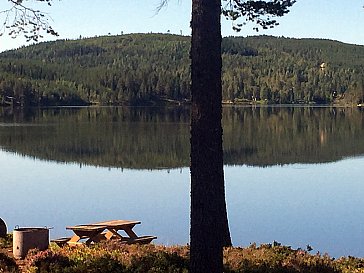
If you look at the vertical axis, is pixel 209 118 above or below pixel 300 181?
above

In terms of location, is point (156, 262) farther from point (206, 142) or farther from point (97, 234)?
point (97, 234)

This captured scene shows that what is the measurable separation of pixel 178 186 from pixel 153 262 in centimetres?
2042

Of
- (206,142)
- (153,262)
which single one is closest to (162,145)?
(153,262)

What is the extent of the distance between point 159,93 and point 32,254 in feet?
501

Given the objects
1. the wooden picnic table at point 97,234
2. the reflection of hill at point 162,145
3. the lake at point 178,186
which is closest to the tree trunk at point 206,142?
the wooden picnic table at point 97,234

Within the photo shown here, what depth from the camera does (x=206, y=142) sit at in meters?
7.23

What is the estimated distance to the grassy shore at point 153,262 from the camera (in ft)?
28.3

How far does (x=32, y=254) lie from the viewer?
982 cm

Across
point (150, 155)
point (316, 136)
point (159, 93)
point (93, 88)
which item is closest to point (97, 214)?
point (150, 155)

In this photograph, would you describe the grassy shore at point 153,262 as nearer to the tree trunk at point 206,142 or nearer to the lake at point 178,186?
the tree trunk at point 206,142

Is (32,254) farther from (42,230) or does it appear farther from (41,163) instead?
(41,163)

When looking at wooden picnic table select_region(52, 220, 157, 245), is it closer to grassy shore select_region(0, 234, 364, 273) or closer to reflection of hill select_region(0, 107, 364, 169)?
grassy shore select_region(0, 234, 364, 273)

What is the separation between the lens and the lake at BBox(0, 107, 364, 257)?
20547mm

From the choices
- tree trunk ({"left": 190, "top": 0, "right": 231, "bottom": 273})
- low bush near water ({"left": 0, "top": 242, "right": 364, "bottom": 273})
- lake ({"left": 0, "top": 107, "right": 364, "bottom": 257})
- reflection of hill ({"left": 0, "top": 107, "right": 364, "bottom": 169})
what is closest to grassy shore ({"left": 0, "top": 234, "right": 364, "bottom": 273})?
low bush near water ({"left": 0, "top": 242, "right": 364, "bottom": 273})
